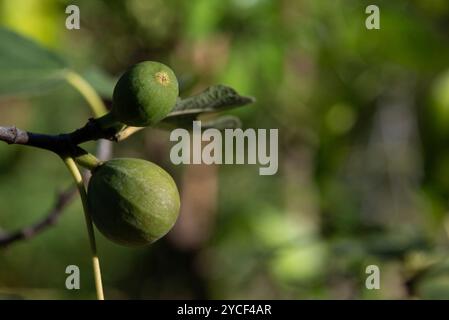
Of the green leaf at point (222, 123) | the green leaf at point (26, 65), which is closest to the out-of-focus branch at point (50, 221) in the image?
the green leaf at point (26, 65)

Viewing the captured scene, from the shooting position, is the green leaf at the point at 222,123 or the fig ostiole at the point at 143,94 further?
the green leaf at the point at 222,123

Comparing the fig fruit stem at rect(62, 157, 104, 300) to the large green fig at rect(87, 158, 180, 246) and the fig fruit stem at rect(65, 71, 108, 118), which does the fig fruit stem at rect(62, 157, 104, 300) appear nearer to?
the large green fig at rect(87, 158, 180, 246)

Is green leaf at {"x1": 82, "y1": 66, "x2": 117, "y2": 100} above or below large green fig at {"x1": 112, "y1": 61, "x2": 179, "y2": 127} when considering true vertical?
above

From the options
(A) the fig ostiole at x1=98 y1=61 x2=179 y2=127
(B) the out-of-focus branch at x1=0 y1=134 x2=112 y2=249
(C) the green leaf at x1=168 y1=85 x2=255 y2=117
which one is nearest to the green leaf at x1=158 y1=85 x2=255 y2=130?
(C) the green leaf at x1=168 y1=85 x2=255 y2=117

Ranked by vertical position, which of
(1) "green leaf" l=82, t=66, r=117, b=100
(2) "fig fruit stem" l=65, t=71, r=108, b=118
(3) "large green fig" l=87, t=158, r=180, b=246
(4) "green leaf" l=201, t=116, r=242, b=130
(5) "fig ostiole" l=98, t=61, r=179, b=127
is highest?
(1) "green leaf" l=82, t=66, r=117, b=100

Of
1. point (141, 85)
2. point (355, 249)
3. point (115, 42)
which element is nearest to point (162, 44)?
point (115, 42)

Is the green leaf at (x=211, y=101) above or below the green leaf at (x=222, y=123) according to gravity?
below

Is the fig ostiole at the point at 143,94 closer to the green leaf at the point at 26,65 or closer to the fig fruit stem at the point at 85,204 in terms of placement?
the fig fruit stem at the point at 85,204

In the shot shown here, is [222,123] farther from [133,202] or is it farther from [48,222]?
[48,222]
